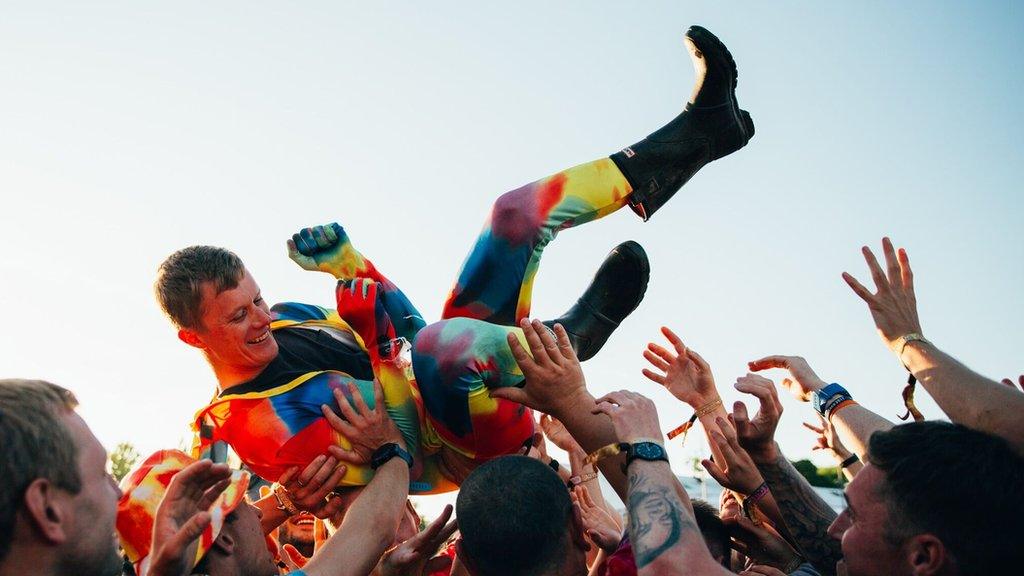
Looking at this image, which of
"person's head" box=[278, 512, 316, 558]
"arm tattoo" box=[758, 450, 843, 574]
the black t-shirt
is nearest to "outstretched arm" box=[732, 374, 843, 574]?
"arm tattoo" box=[758, 450, 843, 574]

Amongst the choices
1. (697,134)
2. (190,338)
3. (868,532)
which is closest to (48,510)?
(190,338)

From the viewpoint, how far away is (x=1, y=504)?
7.67 feet

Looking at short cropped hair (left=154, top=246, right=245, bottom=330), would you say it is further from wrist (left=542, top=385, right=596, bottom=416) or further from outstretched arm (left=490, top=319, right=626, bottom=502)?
wrist (left=542, top=385, right=596, bottom=416)

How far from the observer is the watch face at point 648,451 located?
117 inches

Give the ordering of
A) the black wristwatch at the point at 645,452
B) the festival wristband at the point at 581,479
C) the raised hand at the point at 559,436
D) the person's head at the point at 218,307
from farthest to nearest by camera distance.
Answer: the raised hand at the point at 559,436, the festival wristband at the point at 581,479, the person's head at the point at 218,307, the black wristwatch at the point at 645,452

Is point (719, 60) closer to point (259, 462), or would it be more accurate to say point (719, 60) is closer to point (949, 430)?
point (949, 430)

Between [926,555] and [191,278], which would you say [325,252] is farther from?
[926,555]

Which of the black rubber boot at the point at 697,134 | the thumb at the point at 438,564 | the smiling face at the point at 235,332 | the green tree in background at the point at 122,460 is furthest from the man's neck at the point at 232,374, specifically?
the green tree in background at the point at 122,460

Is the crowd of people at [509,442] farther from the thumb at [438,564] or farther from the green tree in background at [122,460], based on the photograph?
the green tree in background at [122,460]

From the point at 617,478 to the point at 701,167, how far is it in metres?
1.86

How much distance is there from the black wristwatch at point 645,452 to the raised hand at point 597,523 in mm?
596

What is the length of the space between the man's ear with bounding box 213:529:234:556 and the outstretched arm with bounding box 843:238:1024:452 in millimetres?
2415

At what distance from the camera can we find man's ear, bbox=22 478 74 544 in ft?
7.75

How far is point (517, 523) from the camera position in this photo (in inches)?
108
